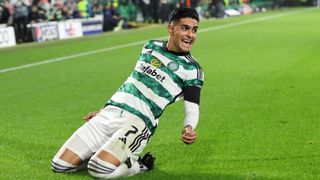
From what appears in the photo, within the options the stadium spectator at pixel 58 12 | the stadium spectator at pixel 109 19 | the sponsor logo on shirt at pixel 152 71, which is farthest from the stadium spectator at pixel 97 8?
the sponsor logo on shirt at pixel 152 71

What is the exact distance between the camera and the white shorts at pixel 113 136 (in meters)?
5.96

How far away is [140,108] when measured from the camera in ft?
20.1

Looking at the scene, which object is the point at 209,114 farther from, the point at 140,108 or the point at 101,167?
the point at 101,167

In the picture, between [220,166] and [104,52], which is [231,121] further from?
[104,52]

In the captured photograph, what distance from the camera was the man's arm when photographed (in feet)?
18.5

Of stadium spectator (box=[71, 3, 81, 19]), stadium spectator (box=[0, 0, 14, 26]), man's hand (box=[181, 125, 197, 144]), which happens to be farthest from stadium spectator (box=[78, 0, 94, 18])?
man's hand (box=[181, 125, 197, 144])

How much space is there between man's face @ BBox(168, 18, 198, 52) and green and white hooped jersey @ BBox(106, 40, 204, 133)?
133mm

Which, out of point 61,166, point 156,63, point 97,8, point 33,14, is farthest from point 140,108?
point 97,8

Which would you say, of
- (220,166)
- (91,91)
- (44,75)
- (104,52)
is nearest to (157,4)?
(104,52)

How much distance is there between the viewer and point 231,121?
29.7 feet

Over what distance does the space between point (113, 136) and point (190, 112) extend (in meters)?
0.74

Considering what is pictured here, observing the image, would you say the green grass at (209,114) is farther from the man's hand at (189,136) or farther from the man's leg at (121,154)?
the man's hand at (189,136)

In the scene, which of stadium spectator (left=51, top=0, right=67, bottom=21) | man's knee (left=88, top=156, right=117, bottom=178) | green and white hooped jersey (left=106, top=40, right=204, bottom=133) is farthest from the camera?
stadium spectator (left=51, top=0, right=67, bottom=21)

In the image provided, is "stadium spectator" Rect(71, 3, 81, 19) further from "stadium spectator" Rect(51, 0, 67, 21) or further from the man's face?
the man's face
